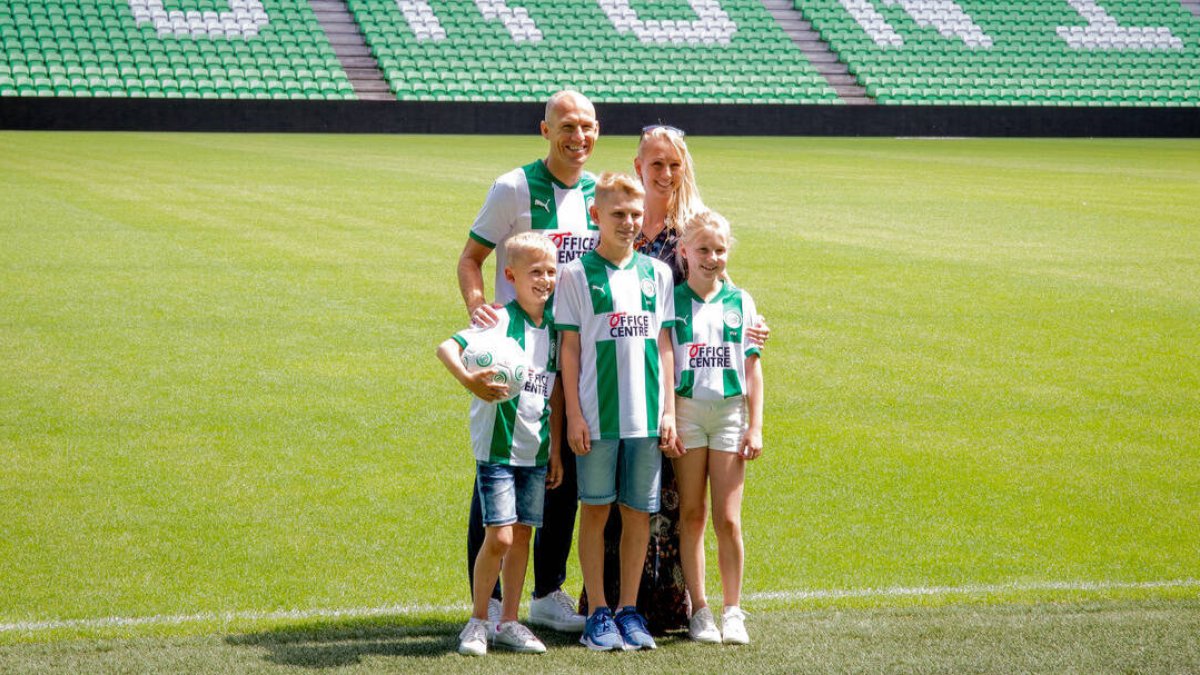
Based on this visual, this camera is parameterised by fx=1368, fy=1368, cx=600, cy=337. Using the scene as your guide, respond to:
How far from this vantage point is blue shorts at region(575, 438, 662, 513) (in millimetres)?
4609

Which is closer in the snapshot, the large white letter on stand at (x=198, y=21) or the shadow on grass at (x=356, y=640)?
the shadow on grass at (x=356, y=640)

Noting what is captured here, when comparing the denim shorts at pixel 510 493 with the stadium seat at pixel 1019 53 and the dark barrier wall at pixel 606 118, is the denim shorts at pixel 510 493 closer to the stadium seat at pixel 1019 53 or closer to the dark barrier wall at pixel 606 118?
the dark barrier wall at pixel 606 118

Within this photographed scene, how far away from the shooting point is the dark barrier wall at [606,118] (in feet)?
104

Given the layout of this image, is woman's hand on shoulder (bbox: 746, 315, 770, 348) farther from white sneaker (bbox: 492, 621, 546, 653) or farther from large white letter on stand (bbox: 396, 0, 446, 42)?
large white letter on stand (bbox: 396, 0, 446, 42)

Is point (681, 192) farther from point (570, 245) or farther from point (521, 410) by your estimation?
point (521, 410)

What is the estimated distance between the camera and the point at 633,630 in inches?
185

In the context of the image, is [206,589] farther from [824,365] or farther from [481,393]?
[824,365]

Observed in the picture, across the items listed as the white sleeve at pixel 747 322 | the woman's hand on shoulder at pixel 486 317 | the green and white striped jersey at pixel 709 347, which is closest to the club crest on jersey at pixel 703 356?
the green and white striped jersey at pixel 709 347

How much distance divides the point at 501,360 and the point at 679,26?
122 feet

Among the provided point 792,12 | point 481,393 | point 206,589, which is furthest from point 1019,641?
point 792,12

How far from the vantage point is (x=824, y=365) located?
9391 mm

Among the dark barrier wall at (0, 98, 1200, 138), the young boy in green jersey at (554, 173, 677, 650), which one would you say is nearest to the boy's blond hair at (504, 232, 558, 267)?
the young boy in green jersey at (554, 173, 677, 650)

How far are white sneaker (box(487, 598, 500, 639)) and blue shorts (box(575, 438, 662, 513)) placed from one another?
0.50 meters

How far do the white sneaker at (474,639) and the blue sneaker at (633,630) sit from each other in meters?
0.48
